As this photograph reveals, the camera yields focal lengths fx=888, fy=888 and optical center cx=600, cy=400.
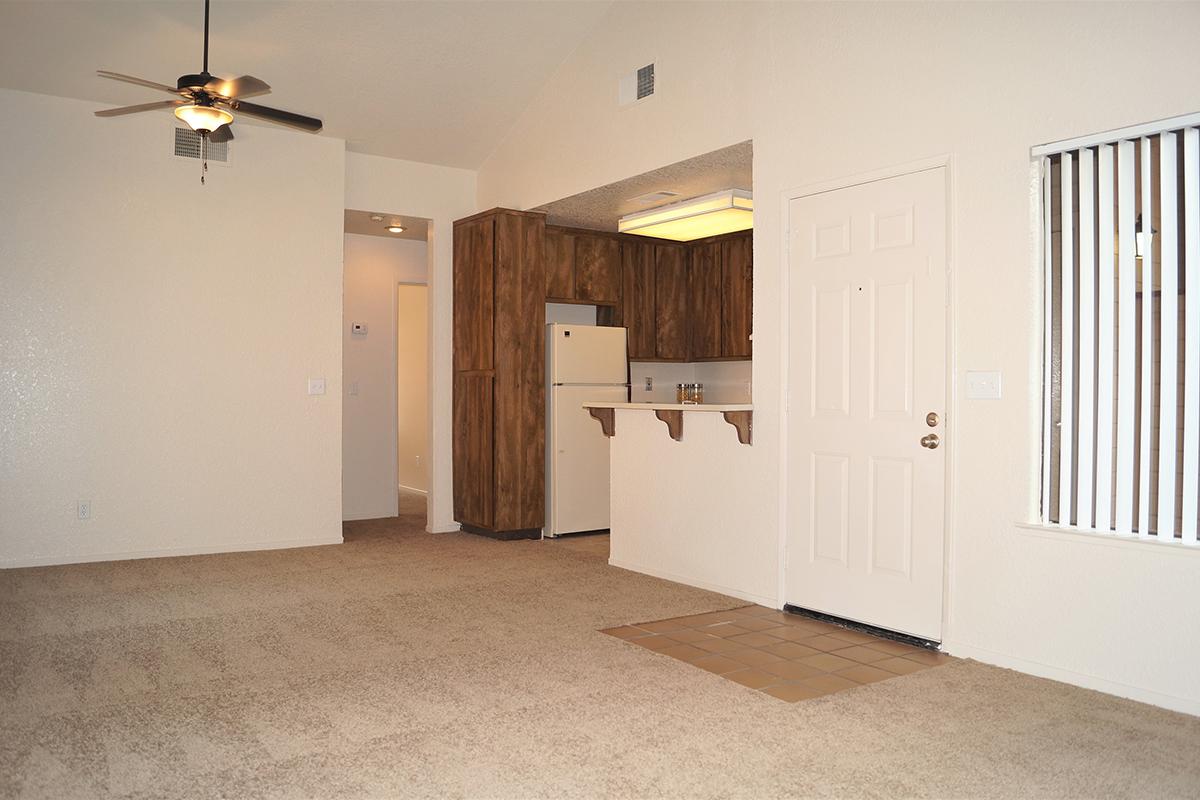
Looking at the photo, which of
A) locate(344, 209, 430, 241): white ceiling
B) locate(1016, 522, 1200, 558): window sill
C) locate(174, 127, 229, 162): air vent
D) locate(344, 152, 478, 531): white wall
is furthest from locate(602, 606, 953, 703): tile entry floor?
locate(174, 127, 229, 162): air vent

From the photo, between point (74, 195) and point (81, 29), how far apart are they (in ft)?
3.78

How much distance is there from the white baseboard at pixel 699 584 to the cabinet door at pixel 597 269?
2.49 metres

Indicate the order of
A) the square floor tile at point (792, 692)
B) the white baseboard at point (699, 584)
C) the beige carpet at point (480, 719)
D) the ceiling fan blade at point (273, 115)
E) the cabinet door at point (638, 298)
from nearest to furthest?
the beige carpet at point (480, 719), the square floor tile at point (792, 692), the ceiling fan blade at point (273, 115), the white baseboard at point (699, 584), the cabinet door at point (638, 298)

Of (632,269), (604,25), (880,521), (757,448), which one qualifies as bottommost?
(880,521)

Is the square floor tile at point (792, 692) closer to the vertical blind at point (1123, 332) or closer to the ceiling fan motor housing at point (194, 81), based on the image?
the vertical blind at point (1123, 332)

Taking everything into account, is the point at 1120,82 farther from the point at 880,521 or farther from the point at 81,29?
the point at 81,29

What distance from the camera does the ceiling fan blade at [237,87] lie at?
419 cm

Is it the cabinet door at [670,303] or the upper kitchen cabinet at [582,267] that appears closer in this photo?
the upper kitchen cabinet at [582,267]

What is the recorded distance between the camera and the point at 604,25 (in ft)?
19.9

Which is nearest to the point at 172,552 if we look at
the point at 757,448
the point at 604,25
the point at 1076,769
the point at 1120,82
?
the point at 757,448

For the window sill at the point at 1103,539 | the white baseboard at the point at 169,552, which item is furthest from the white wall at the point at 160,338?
the window sill at the point at 1103,539

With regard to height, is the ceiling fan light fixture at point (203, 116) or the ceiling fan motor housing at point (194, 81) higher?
the ceiling fan motor housing at point (194, 81)

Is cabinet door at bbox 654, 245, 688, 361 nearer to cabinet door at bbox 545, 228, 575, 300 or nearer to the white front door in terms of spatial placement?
cabinet door at bbox 545, 228, 575, 300

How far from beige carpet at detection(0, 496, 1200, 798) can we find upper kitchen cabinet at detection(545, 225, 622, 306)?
3.31 meters
